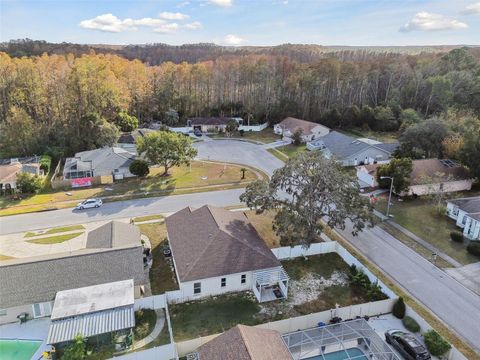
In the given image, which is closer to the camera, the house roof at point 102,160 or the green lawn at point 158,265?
the green lawn at point 158,265

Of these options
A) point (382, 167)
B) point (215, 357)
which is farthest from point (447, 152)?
point (215, 357)

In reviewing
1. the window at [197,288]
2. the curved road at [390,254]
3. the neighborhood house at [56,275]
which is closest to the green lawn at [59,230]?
the curved road at [390,254]

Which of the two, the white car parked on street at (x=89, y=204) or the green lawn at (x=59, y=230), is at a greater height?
the white car parked on street at (x=89, y=204)

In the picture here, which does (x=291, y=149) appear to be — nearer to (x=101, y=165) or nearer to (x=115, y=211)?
(x=101, y=165)

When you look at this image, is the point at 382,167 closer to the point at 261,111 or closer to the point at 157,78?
the point at 261,111

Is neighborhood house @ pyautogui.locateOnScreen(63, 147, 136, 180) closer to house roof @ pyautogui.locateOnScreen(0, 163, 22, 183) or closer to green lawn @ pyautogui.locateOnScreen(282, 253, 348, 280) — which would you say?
house roof @ pyautogui.locateOnScreen(0, 163, 22, 183)

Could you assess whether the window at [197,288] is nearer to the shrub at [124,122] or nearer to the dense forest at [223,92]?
the dense forest at [223,92]
